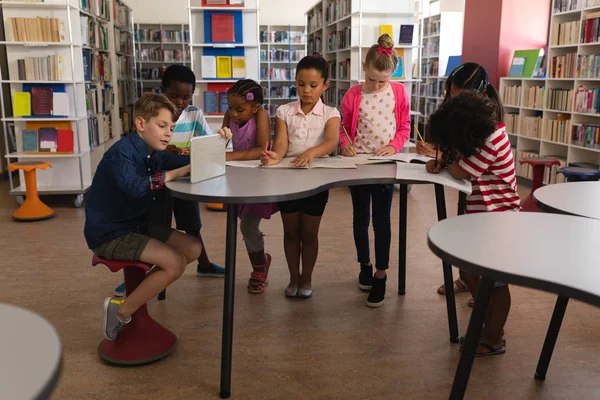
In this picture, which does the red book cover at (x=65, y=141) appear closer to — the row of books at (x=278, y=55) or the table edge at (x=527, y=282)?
the table edge at (x=527, y=282)

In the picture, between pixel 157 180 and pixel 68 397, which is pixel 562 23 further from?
pixel 68 397

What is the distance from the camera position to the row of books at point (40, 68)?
15.6 ft

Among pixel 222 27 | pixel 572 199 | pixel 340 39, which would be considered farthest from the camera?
pixel 340 39

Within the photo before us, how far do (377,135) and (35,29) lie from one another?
11.4 feet

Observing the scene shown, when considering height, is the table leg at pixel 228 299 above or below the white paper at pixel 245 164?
below

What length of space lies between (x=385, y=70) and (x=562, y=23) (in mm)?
4113

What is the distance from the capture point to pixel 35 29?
15.6 ft

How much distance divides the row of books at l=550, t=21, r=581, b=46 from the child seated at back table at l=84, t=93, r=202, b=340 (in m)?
4.87

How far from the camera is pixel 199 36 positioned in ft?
17.7

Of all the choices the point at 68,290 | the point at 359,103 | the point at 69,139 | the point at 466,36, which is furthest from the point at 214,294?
the point at 466,36

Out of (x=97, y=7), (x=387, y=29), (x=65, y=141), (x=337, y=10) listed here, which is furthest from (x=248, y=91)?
(x=337, y=10)

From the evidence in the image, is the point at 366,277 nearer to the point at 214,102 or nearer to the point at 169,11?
the point at 214,102

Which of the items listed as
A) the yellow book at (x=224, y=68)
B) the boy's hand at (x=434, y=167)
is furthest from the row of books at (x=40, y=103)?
the boy's hand at (x=434, y=167)

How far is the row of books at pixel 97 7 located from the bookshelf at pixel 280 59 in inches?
171
